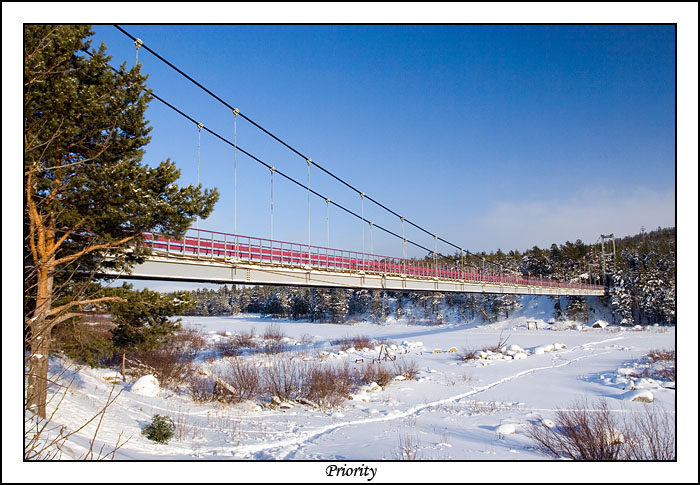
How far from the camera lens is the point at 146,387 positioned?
16.5m

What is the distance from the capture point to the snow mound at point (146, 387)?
1622cm

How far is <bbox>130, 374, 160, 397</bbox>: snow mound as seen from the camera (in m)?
16.2

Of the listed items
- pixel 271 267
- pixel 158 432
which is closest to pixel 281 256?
pixel 271 267

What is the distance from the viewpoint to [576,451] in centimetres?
727

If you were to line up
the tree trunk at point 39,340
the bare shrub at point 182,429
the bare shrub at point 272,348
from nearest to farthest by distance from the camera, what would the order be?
the tree trunk at point 39,340
the bare shrub at point 182,429
the bare shrub at point 272,348

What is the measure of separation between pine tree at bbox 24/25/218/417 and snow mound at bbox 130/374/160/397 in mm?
5617

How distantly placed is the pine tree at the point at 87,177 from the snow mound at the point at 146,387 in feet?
18.4

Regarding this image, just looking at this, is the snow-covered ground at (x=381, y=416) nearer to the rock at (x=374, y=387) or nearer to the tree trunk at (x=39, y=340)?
the rock at (x=374, y=387)

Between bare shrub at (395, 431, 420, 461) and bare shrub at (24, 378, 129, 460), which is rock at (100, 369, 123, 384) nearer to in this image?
bare shrub at (24, 378, 129, 460)

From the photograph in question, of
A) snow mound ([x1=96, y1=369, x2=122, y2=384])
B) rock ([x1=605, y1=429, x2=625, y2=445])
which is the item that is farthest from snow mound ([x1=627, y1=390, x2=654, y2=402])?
snow mound ([x1=96, y1=369, x2=122, y2=384])

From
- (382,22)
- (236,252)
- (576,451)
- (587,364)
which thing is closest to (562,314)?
(587,364)

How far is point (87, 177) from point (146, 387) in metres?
10.2

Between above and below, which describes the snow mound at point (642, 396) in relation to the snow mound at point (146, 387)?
above

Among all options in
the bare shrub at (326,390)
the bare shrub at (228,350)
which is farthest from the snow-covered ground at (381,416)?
the bare shrub at (228,350)
